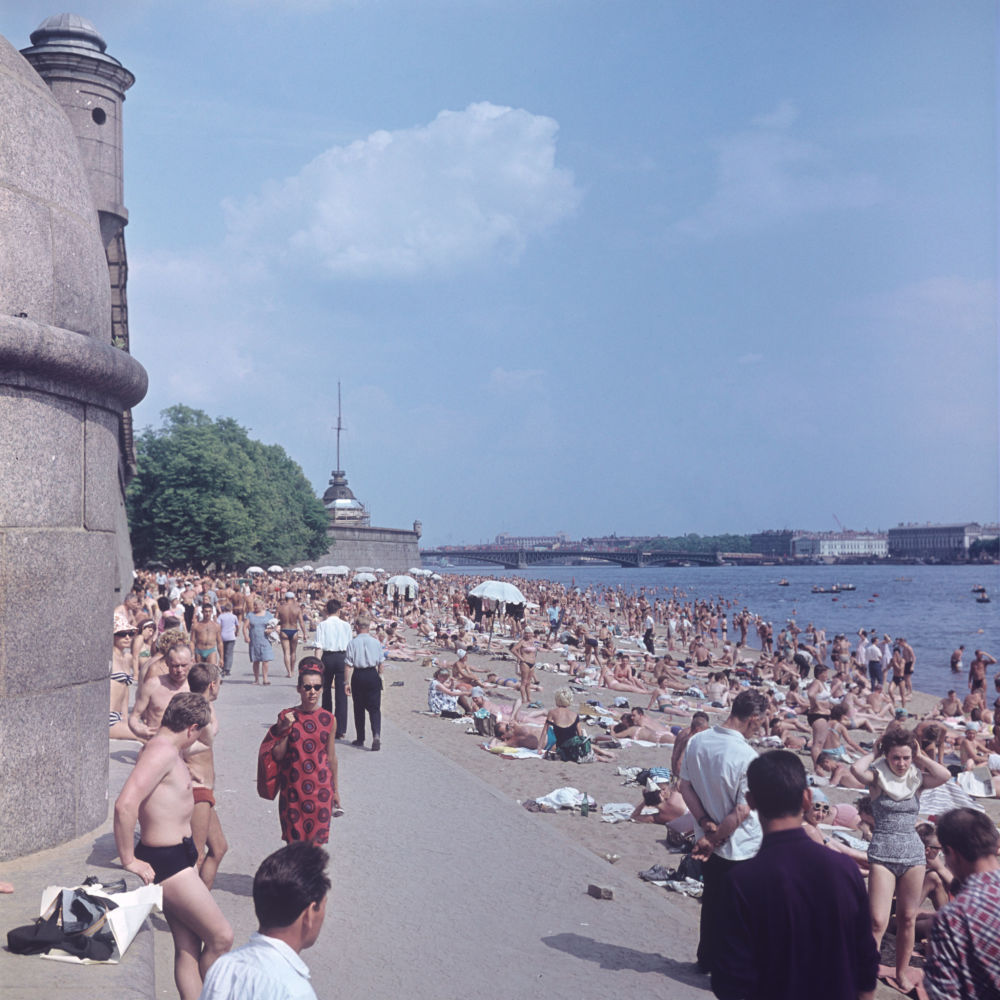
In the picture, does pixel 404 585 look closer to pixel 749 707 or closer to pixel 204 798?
pixel 204 798

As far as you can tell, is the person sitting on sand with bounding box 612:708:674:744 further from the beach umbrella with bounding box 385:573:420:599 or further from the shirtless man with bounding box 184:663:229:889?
the beach umbrella with bounding box 385:573:420:599

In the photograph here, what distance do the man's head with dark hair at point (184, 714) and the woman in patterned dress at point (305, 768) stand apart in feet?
3.98

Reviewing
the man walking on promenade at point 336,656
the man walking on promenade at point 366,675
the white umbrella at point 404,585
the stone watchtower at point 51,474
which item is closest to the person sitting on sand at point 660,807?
the man walking on promenade at point 366,675

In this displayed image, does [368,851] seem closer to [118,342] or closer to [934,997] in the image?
[934,997]

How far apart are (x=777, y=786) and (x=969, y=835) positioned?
0.59m

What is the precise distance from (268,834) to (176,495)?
45.1 meters

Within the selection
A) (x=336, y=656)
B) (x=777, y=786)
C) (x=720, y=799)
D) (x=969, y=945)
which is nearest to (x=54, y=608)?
(x=720, y=799)

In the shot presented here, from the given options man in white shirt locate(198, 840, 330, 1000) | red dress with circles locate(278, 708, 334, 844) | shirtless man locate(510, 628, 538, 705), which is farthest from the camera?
shirtless man locate(510, 628, 538, 705)

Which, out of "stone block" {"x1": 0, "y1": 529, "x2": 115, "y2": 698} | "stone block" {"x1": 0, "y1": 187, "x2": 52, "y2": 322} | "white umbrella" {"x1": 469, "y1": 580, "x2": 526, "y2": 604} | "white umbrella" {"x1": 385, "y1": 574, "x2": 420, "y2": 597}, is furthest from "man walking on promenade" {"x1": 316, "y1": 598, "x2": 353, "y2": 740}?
"white umbrella" {"x1": 385, "y1": 574, "x2": 420, "y2": 597}

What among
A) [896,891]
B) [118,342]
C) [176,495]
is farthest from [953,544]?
[896,891]

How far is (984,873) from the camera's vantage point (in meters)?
2.97

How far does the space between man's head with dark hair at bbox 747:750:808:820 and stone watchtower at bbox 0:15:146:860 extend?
4107 mm

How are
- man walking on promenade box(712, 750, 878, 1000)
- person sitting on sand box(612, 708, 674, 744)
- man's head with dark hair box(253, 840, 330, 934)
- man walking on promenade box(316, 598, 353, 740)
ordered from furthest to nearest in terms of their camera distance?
person sitting on sand box(612, 708, 674, 744) → man walking on promenade box(316, 598, 353, 740) → man walking on promenade box(712, 750, 878, 1000) → man's head with dark hair box(253, 840, 330, 934)

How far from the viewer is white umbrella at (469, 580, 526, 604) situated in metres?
26.9
